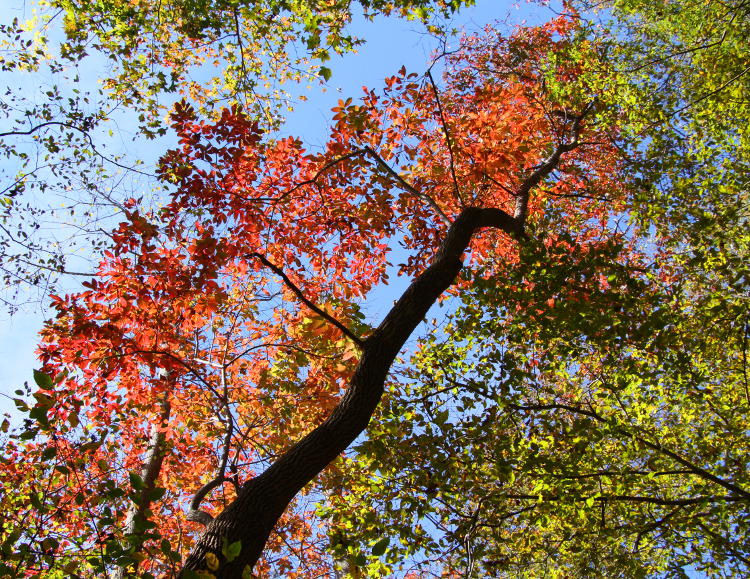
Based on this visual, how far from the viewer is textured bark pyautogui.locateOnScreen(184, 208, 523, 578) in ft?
11.4

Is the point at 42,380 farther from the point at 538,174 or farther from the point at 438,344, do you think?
the point at 538,174

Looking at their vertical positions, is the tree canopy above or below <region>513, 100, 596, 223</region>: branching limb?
below

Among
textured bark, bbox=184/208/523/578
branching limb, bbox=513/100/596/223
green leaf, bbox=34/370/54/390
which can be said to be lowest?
green leaf, bbox=34/370/54/390

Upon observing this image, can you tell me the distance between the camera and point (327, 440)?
416 cm

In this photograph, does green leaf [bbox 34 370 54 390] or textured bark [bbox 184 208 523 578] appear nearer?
green leaf [bbox 34 370 54 390]

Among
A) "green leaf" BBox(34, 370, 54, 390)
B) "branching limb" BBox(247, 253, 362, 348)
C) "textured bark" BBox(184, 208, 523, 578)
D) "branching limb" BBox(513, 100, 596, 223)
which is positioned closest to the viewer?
"green leaf" BBox(34, 370, 54, 390)

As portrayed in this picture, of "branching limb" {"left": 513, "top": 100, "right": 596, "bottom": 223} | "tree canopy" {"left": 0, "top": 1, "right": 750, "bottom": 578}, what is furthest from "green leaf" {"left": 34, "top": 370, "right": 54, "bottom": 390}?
"branching limb" {"left": 513, "top": 100, "right": 596, "bottom": 223}

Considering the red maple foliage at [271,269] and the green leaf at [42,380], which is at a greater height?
the red maple foliage at [271,269]

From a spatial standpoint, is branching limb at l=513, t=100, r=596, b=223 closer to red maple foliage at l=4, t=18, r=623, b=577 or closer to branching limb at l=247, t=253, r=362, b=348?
red maple foliage at l=4, t=18, r=623, b=577

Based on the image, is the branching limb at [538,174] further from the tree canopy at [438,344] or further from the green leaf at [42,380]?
the green leaf at [42,380]

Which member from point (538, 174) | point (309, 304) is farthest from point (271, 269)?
point (538, 174)

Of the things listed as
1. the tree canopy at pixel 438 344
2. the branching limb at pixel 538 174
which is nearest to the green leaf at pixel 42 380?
the tree canopy at pixel 438 344

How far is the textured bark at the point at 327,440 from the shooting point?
3.47 metres

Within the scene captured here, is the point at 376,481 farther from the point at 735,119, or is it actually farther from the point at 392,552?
the point at 735,119
